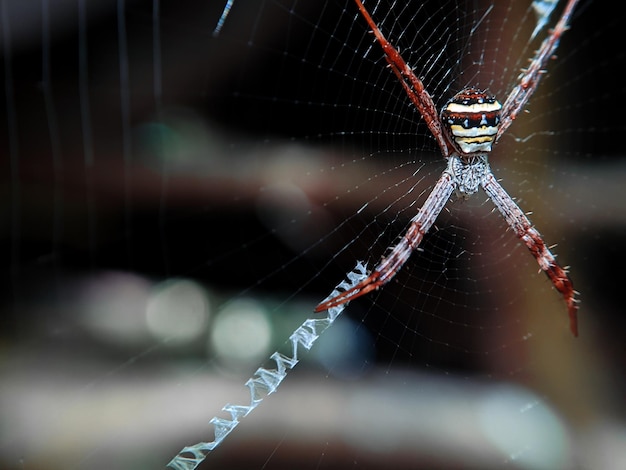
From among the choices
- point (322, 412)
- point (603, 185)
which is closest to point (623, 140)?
point (603, 185)

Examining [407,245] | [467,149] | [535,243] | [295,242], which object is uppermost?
[295,242]

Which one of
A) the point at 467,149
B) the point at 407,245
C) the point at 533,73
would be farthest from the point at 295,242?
the point at 533,73

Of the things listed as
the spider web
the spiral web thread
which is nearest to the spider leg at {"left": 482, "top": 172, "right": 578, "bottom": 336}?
the spider web

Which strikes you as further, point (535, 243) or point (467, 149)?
point (535, 243)

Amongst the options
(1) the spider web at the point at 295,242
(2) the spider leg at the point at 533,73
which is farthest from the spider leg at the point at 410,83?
(2) the spider leg at the point at 533,73

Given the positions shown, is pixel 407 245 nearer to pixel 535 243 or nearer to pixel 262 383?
pixel 535 243

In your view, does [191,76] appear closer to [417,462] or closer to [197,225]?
[197,225]
